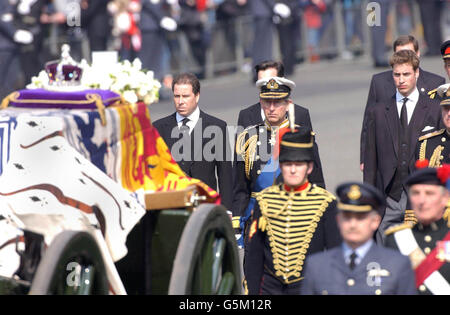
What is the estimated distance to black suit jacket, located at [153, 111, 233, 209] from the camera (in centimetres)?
898

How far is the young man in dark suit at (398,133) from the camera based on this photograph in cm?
910

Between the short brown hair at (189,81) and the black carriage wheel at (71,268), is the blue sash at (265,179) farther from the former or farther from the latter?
the black carriage wheel at (71,268)

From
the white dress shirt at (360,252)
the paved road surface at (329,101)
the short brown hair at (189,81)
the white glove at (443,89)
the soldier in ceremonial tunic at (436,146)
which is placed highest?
the short brown hair at (189,81)

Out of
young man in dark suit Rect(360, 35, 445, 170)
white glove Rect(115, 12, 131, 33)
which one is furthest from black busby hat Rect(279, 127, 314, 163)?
white glove Rect(115, 12, 131, 33)

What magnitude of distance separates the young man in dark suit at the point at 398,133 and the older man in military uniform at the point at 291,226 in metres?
1.91

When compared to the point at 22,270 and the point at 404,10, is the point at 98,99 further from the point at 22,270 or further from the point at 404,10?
the point at 404,10

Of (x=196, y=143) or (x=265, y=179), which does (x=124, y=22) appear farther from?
(x=265, y=179)

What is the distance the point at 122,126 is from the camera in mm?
6730

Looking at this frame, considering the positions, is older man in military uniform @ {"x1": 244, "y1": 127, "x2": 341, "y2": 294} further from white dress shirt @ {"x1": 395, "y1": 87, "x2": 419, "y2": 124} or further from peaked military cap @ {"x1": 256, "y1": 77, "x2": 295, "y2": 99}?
white dress shirt @ {"x1": 395, "y1": 87, "x2": 419, "y2": 124}

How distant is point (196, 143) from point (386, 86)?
191 cm

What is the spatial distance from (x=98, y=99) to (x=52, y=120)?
0.47 metres

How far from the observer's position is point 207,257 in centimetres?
655

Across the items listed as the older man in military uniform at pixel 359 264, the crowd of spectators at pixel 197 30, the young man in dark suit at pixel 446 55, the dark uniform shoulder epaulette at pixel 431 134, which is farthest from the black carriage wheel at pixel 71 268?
the crowd of spectators at pixel 197 30

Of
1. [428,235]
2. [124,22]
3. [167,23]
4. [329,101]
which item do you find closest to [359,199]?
[428,235]
